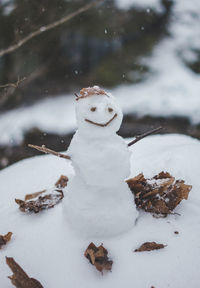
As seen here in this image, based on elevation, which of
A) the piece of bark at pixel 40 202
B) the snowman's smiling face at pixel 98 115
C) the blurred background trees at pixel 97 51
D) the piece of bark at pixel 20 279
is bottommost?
the piece of bark at pixel 20 279

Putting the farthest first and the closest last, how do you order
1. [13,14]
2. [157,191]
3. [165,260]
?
[13,14]
[157,191]
[165,260]

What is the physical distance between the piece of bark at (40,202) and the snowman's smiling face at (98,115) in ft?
2.44

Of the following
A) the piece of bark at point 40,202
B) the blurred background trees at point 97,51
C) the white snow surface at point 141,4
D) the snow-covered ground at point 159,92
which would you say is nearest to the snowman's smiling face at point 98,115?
the piece of bark at point 40,202

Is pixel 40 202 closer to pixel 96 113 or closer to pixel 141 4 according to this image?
pixel 96 113

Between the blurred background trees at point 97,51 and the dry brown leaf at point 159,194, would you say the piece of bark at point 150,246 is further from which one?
the blurred background trees at point 97,51

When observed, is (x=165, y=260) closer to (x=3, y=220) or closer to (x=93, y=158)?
(x=93, y=158)

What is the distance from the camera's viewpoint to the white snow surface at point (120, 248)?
4.90 ft

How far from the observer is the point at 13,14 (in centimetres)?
408

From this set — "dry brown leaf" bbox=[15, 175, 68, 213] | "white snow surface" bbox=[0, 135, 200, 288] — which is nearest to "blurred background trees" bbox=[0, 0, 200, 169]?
"dry brown leaf" bbox=[15, 175, 68, 213]

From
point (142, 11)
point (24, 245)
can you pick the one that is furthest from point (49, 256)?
point (142, 11)

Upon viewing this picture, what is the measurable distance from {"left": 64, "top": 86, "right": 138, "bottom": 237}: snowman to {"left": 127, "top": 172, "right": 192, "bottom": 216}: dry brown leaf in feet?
0.40

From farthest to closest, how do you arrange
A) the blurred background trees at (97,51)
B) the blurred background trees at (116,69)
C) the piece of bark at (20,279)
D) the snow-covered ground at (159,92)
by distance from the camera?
the blurred background trees at (97,51) → the snow-covered ground at (159,92) → the blurred background trees at (116,69) → the piece of bark at (20,279)

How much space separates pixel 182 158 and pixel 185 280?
41.1 inches

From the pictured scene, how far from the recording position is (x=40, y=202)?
6.84 feet
